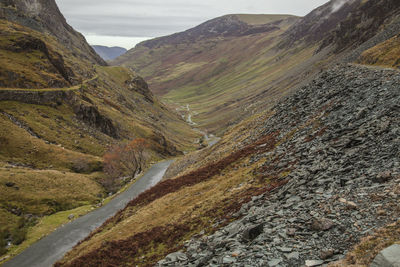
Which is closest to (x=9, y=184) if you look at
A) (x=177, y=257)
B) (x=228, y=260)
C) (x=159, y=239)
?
(x=159, y=239)

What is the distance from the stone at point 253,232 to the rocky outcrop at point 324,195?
0.22 ft

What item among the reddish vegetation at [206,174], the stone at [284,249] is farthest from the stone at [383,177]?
the reddish vegetation at [206,174]

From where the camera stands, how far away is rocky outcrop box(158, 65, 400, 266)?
14703 millimetres

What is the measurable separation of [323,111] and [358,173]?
2238cm

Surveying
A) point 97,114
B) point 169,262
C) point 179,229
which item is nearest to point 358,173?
point 169,262

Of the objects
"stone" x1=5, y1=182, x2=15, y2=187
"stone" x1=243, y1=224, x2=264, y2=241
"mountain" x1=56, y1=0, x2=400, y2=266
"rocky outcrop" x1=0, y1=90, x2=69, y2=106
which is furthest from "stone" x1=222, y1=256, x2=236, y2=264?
"rocky outcrop" x1=0, y1=90, x2=69, y2=106

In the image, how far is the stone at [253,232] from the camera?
59.7ft

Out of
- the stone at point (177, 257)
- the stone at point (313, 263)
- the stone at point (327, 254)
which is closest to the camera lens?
the stone at point (313, 263)

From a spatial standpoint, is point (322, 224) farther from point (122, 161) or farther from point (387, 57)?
point (122, 161)

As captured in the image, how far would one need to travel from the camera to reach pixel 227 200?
30359mm

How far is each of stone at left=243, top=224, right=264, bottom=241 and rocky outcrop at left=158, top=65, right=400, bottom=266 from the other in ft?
0.22

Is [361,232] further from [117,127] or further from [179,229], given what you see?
[117,127]

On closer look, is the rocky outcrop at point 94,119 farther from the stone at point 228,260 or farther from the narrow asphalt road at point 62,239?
the stone at point 228,260

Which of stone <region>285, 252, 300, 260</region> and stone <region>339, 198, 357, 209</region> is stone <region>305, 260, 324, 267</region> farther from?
stone <region>339, 198, 357, 209</region>
